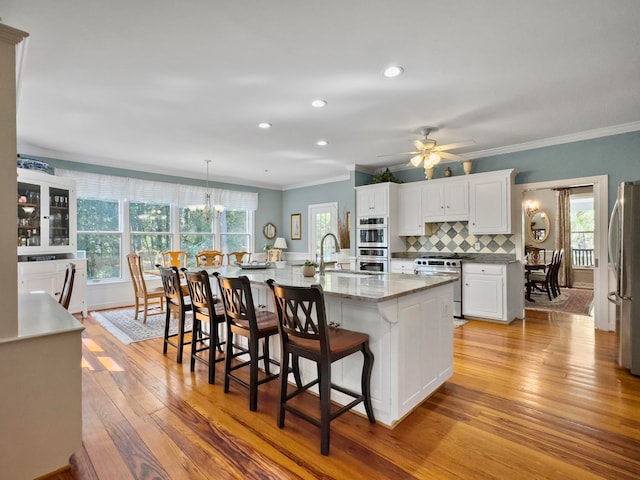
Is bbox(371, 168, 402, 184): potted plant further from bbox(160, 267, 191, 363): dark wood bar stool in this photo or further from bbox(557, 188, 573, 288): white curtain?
bbox(557, 188, 573, 288): white curtain

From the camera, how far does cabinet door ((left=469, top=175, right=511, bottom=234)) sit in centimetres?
481

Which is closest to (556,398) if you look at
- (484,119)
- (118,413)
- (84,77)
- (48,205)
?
(484,119)

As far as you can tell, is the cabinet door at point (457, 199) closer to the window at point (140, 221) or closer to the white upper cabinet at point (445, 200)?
the white upper cabinet at point (445, 200)

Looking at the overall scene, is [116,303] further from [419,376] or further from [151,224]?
[419,376]

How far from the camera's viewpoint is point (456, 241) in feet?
18.5

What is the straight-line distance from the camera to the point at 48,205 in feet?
15.4

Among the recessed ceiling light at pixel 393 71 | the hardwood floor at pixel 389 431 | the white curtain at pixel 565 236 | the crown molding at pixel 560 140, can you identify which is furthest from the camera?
the white curtain at pixel 565 236

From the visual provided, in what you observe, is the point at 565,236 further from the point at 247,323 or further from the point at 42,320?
the point at 42,320

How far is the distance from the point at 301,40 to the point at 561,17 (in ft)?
5.44

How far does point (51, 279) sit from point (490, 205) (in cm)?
635

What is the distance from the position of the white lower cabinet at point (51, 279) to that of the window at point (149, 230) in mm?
1160

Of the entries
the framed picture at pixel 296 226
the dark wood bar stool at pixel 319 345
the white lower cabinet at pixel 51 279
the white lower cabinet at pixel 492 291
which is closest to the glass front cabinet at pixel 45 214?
the white lower cabinet at pixel 51 279

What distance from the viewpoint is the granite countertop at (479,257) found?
15.9 feet

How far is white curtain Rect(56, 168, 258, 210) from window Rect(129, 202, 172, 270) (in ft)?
0.64
